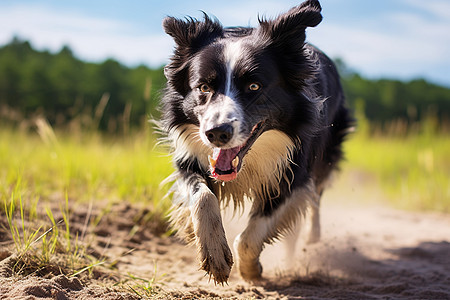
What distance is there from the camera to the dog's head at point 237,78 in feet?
9.41

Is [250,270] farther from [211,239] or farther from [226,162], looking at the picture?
[226,162]

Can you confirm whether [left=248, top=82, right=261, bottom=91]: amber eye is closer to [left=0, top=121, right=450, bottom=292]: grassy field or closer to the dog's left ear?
the dog's left ear

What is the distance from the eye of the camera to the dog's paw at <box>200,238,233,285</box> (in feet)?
9.28

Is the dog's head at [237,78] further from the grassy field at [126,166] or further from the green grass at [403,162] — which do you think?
the green grass at [403,162]

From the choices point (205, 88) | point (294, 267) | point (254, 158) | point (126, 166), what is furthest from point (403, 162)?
point (205, 88)

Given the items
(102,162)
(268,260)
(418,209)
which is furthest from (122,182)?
(418,209)

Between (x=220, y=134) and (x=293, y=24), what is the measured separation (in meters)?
1.09

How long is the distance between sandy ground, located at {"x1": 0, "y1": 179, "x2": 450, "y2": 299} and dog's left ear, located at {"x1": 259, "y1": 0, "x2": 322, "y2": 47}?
58.1 inches

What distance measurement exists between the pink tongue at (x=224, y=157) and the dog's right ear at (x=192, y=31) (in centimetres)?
91

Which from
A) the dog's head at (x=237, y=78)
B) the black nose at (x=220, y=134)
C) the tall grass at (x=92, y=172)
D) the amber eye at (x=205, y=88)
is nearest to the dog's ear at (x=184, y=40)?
the dog's head at (x=237, y=78)

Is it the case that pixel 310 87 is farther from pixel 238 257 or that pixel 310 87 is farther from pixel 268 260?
pixel 268 260

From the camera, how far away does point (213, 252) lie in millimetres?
2834

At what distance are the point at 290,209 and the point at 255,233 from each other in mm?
384

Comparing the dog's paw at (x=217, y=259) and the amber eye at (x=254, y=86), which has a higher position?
the amber eye at (x=254, y=86)
